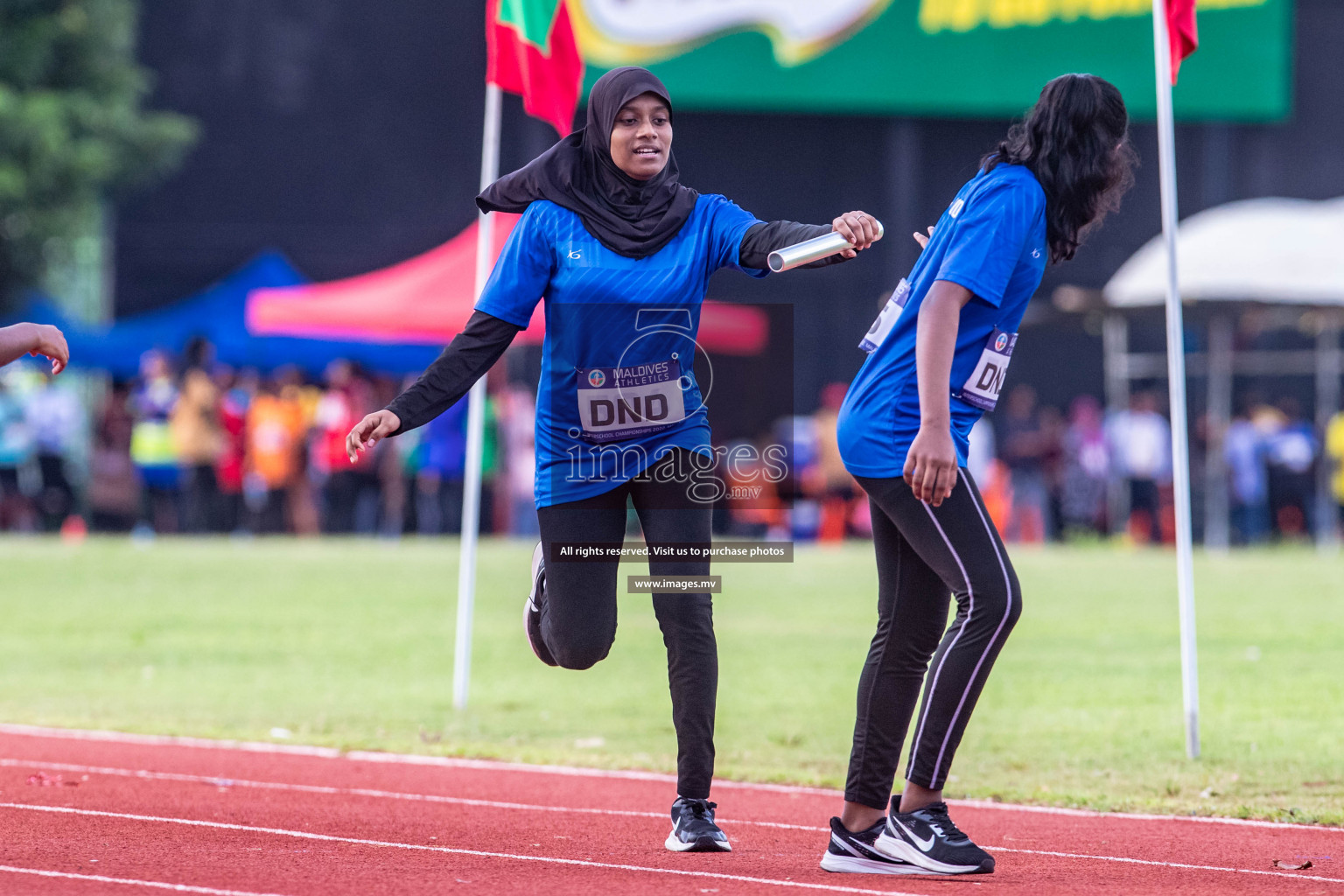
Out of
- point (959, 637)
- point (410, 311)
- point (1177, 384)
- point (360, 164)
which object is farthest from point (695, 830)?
point (360, 164)

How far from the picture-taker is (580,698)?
10664 millimetres

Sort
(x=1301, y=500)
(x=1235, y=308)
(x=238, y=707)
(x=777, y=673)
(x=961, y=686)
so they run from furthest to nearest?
1. (x=1301, y=500)
2. (x=1235, y=308)
3. (x=777, y=673)
4. (x=238, y=707)
5. (x=961, y=686)

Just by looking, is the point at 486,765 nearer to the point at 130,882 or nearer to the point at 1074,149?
the point at 130,882

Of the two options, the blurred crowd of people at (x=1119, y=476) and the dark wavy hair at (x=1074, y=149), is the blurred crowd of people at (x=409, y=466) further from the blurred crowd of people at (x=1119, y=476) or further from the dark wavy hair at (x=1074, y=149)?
the dark wavy hair at (x=1074, y=149)

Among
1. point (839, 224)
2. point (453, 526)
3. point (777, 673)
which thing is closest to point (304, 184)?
point (453, 526)

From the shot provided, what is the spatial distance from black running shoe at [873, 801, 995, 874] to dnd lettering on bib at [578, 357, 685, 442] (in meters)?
1.41

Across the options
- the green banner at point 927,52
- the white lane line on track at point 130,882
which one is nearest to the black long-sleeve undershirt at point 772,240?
the white lane line on track at point 130,882

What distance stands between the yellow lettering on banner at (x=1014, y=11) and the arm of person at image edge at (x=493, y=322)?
915 inches

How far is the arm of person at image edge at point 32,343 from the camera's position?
5.47m

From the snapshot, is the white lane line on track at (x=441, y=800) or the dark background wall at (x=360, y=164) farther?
the dark background wall at (x=360, y=164)

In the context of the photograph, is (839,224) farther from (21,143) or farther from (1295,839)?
(21,143)

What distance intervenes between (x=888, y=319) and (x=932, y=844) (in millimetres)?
1510

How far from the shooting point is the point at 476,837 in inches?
237

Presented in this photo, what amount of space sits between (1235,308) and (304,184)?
47.3 ft
